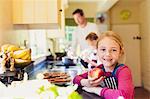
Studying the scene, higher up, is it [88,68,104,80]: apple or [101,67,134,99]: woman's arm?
[88,68,104,80]: apple

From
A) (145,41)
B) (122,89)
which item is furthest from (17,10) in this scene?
(145,41)

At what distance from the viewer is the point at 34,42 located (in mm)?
5109

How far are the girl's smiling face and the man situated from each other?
2601 millimetres

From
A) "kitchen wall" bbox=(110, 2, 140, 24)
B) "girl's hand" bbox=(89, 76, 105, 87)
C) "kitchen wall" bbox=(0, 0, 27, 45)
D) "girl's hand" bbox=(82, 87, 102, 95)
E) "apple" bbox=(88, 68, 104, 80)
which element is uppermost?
"kitchen wall" bbox=(110, 2, 140, 24)

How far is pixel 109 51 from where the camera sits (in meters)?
1.50

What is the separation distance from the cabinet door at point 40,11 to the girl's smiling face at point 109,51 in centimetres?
143

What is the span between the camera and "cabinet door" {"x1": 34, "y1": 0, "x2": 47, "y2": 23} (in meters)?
2.84

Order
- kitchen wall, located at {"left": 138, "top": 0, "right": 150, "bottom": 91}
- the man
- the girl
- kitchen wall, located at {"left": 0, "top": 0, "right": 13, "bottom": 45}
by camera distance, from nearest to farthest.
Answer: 1. the girl
2. kitchen wall, located at {"left": 0, "top": 0, "right": 13, "bottom": 45}
3. the man
4. kitchen wall, located at {"left": 138, "top": 0, "right": 150, "bottom": 91}

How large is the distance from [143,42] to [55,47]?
245cm

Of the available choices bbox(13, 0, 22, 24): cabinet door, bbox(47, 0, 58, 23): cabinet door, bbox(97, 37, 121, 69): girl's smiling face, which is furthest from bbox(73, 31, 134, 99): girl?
bbox(13, 0, 22, 24): cabinet door

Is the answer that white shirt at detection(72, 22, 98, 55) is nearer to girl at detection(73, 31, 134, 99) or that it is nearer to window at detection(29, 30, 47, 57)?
window at detection(29, 30, 47, 57)

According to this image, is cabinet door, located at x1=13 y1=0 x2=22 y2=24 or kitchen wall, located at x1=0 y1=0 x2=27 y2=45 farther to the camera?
cabinet door, located at x1=13 y1=0 x2=22 y2=24

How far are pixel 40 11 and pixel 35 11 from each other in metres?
0.05

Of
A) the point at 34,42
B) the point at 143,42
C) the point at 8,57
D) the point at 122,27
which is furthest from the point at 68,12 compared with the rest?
the point at 8,57
